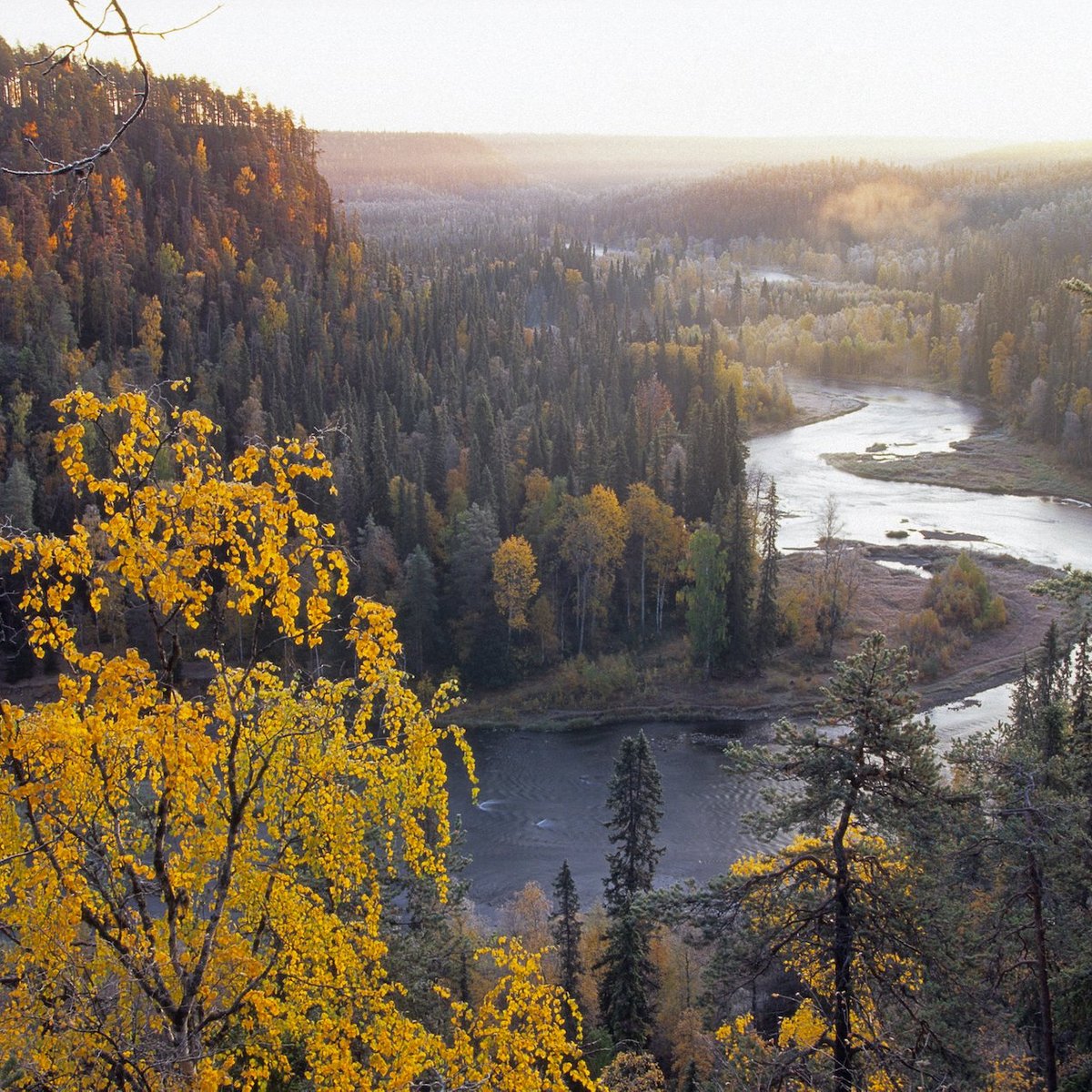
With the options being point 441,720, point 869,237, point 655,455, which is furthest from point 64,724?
point 869,237

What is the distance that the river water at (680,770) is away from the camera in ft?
110

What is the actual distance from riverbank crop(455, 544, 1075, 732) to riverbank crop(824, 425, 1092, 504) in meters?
25.1

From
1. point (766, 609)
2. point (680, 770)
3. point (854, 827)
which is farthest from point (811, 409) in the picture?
point (854, 827)

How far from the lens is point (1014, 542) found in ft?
200

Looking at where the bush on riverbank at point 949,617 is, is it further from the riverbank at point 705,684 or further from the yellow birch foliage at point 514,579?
the yellow birch foliage at point 514,579

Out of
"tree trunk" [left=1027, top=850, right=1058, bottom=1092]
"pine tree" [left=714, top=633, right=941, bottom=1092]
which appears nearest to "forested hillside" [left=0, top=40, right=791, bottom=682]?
"pine tree" [left=714, top=633, right=941, bottom=1092]

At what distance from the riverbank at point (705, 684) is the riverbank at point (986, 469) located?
82.3 feet

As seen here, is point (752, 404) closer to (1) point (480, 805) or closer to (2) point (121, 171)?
(2) point (121, 171)

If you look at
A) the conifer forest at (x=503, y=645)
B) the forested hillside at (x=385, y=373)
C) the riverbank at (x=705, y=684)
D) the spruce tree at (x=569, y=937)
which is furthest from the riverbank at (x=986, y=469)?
the spruce tree at (x=569, y=937)

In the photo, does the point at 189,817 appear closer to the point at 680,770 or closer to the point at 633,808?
the point at 633,808

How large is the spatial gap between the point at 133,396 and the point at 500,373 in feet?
236

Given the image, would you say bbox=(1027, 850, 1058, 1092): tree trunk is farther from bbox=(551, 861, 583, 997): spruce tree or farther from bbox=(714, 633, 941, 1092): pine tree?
bbox=(551, 861, 583, 997): spruce tree

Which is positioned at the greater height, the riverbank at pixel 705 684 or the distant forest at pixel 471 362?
the distant forest at pixel 471 362

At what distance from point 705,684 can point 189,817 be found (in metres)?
41.5
